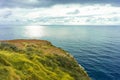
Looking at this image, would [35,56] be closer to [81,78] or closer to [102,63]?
[81,78]

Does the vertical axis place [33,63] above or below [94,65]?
above

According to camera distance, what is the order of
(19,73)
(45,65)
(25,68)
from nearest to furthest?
(19,73), (25,68), (45,65)

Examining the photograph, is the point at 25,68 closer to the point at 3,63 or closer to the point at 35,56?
the point at 3,63

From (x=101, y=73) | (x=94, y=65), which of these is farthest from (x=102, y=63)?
(x=101, y=73)

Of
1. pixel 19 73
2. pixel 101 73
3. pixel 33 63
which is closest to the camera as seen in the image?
pixel 19 73

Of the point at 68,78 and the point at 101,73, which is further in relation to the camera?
the point at 101,73

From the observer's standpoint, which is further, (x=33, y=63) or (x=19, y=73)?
(x=33, y=63)

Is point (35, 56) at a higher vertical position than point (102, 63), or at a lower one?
higher

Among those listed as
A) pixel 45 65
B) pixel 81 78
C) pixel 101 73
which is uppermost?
pixel 45 65

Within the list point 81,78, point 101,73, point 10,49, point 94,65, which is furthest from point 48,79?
point 94,65
